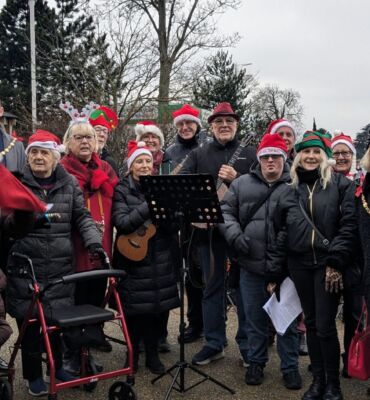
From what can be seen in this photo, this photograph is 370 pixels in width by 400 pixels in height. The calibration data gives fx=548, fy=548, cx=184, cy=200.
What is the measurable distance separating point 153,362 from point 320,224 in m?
1.97

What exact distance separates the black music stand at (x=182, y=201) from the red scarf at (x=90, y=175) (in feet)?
2.25

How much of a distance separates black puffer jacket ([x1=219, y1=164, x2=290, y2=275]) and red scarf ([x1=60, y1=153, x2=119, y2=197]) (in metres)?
1.06

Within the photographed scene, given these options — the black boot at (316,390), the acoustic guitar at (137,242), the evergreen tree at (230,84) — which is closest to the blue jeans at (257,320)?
the black boot at (316,390)

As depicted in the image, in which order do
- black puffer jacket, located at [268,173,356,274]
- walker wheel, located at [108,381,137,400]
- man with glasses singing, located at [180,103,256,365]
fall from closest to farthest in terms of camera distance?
walker wheel, located at [108,381,137,400] → black puffer jacket, located at [268,173,356,274] → man with glasses singing, located at [180,103,256,365]

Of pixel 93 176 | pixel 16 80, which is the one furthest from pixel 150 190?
pixel 16 80

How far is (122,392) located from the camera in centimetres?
395

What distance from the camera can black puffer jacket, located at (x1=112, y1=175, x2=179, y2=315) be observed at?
4766 millimetres

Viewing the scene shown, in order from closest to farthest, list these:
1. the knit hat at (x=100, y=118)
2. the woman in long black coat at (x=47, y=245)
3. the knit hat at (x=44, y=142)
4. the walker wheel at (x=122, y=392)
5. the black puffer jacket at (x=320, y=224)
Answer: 1. the walker wheel at (x=122, y=392)
2. the black puffer jacket at (x=320, y=224)
3. the woman in long black coat at (x=47, y=245)
4. the knit hat at (x=44, y=142)
5. the knit hat at (x=100, y=118)

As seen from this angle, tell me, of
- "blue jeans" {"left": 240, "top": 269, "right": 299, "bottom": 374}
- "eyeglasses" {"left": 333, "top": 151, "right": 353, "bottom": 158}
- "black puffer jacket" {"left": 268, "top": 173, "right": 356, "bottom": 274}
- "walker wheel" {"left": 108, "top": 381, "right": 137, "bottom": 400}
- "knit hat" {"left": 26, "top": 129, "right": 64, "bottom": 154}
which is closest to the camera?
"walker wheel" {"left": 108, "top": 381, "right": 137, "bottom": 400}

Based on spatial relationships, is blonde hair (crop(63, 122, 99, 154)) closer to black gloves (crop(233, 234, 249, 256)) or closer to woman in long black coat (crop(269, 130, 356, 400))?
black gloves (crop(233, 234, 249, 256))

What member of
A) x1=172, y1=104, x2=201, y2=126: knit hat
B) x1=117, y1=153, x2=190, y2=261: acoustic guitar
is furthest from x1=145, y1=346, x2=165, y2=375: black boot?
x1=172, y1=104, x2=201, y2=126: knit hat

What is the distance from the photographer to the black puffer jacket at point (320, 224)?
13.0 ft

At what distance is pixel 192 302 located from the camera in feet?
19.8

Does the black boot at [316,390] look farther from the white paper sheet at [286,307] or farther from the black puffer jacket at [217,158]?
the black puffer jacket at [217,158]
